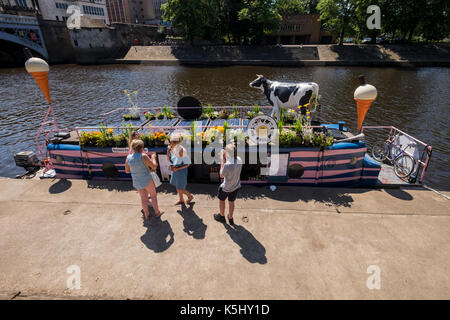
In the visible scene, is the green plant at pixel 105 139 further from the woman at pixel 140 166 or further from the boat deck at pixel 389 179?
the boat deck at pixel 389 179

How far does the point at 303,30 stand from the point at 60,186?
79613 millimetres

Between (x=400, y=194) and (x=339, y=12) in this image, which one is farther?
(x=339, y=12)

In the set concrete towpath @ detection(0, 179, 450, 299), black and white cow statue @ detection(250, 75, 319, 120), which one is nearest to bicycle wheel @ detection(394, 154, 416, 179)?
concrete towpath @ detection(0, 179, 450, 299)

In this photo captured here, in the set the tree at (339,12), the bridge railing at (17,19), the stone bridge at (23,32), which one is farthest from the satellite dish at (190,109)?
the bridge railing at (17,19)

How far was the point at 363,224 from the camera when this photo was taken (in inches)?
262

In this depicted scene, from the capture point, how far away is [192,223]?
675 cm

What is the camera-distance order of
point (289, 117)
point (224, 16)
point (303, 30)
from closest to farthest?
point (289, 117)
point (224, 16)
point (303, 30)

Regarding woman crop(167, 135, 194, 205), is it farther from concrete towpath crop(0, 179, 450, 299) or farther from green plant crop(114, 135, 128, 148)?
green plant crop(114, 135, 128, 148)

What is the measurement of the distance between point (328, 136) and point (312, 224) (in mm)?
3322

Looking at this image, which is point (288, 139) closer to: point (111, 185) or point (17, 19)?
point (111, 185)

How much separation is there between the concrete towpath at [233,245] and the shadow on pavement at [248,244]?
0.02 metres

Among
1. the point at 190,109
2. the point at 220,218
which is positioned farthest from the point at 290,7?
the point at 220,218

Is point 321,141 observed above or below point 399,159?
above

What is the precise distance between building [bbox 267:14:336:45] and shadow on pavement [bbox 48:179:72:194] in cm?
7554
